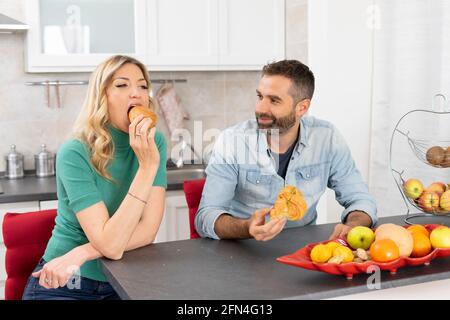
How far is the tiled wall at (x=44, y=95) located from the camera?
337 centimetres

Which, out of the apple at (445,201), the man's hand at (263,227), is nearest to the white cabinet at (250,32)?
the apple at (445,201)

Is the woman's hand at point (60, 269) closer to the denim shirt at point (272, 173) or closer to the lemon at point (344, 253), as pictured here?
the denim shirt at point (272, 173)

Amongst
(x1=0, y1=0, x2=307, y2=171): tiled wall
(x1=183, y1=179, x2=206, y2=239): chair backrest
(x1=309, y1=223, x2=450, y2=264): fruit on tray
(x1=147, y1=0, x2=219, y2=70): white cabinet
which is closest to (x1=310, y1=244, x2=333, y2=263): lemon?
(x1=309, y1=223, x2=450, y2=264): fruit on tray

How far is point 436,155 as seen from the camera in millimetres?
2176

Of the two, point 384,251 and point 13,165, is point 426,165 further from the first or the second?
point 13,165

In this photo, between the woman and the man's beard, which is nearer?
the woman

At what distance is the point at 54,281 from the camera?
5.73 feet

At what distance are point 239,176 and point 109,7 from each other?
1.47 meters

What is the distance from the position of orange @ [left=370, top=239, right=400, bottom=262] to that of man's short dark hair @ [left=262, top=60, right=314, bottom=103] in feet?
3.31

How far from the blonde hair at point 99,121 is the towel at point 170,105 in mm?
1704

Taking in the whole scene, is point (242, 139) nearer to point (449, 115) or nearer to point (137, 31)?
point (449, 115)

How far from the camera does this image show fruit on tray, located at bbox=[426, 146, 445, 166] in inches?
85.5

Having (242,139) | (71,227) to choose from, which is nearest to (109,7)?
(242,139)

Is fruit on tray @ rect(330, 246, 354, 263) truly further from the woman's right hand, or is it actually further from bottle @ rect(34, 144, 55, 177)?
bottle @ rect(34, 144, 55, 177)
